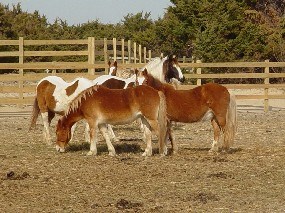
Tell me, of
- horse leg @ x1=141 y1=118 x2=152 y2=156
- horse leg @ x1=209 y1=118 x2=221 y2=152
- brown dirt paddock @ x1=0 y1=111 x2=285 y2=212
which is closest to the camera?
brown dirt paddock @ x1=0 y1=111 x2=285 y2=212

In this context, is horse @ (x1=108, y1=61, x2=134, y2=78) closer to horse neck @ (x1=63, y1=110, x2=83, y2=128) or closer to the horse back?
the horse back

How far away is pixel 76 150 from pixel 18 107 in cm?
1213

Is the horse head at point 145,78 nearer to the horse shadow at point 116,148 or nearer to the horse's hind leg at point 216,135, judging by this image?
the horse shadow at point 116,148

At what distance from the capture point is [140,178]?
917 centimetres

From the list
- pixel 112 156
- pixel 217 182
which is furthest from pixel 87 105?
pixel 217 182

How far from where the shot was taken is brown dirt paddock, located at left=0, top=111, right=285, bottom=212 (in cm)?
759

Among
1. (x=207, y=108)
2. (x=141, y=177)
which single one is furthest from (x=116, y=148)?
(x=141, y=177)

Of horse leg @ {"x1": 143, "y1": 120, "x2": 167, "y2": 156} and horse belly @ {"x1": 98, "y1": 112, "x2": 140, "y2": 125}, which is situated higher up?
horse belly @ {"x1": 98, "y1": 112, "x2": 140, "y2": 125}

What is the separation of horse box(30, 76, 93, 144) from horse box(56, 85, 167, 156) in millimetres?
1253

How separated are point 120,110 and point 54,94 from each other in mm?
2084

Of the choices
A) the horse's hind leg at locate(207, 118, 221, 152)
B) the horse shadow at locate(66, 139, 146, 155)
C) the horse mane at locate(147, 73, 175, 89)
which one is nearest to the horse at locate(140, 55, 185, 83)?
the horse mane at locate(147, 73, 175, 89)

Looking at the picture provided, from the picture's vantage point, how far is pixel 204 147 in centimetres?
1256

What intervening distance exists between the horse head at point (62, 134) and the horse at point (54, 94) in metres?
1.15

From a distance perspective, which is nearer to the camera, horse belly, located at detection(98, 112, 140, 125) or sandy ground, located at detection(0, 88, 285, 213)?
sandy ground, located at detection(0, 88, 285, 213)
